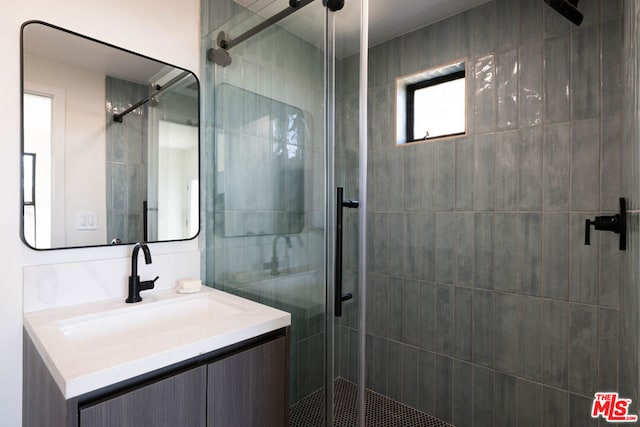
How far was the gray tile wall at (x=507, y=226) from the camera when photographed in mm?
1516

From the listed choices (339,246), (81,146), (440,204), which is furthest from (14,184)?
(440,204)

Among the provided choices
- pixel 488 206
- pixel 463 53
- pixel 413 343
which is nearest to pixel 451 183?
pixel 488 206

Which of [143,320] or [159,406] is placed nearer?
[159,406]

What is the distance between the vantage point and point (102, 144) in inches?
52.2

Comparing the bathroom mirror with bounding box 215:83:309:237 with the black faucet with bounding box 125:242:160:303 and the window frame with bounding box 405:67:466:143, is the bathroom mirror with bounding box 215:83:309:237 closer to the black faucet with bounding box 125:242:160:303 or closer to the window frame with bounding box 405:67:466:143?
the black faucet with bounding box 125:242:160:303

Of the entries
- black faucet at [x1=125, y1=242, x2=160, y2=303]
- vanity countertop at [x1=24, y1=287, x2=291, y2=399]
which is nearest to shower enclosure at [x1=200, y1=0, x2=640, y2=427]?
vanity countertop at [x1=24, y1=287, x2=291, y2=399]

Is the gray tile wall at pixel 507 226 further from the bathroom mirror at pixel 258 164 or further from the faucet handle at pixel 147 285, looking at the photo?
the faucet handle at pixel 147 285

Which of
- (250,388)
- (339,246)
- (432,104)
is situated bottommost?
(250,388)

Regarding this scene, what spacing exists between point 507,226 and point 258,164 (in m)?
1.36

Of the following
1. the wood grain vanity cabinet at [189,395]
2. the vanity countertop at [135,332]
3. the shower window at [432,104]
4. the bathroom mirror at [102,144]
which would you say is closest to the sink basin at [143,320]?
the vanity countertop at [135,332]

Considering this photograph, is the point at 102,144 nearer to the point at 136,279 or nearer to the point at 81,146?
the point at 81,146

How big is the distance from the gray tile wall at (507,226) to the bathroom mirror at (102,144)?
109 cm

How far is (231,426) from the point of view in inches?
39.3

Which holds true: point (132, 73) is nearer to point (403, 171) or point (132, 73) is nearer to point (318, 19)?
point (318, 19)
